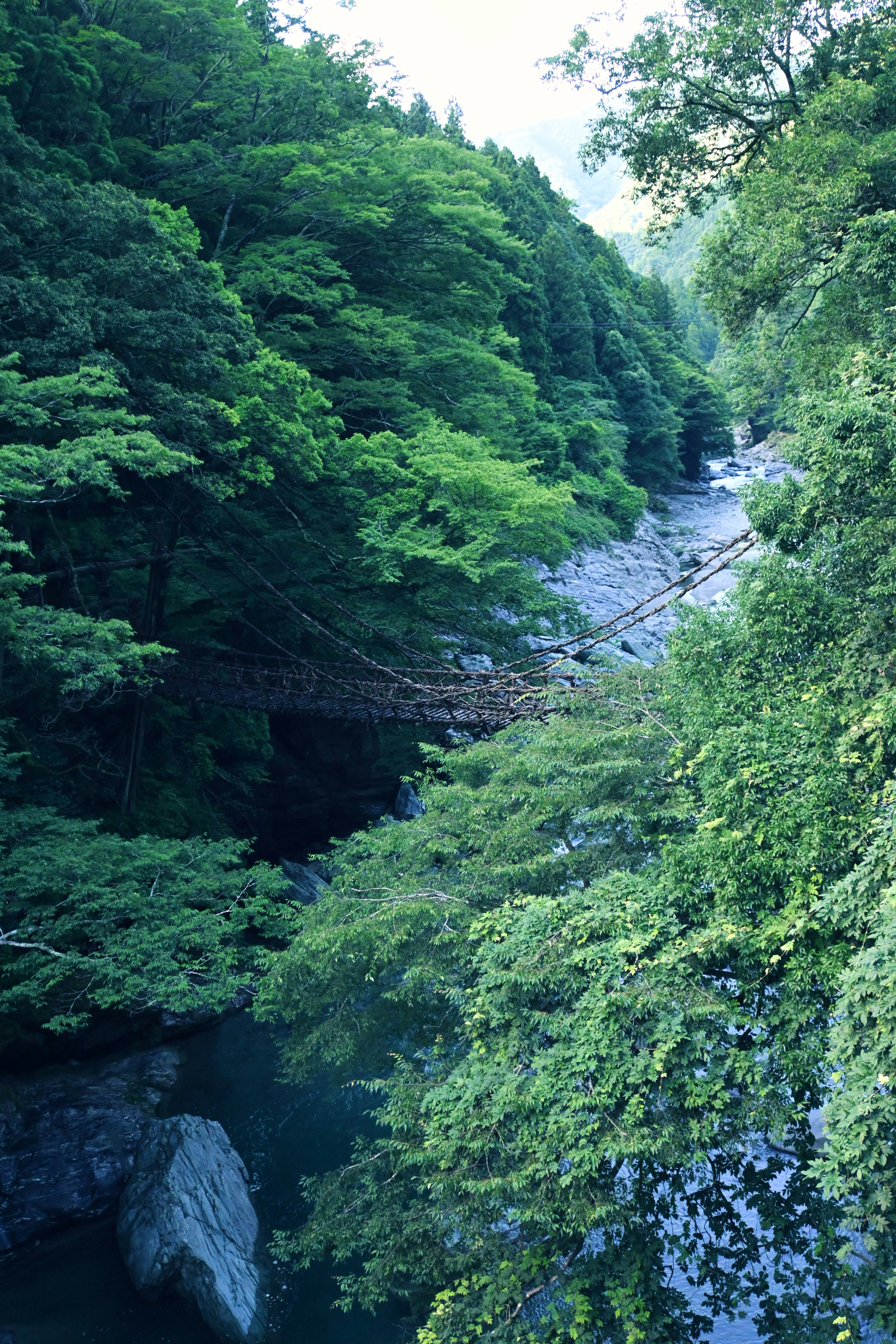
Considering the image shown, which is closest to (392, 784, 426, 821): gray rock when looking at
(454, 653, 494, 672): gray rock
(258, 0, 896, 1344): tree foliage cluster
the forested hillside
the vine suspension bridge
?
the forested hillside

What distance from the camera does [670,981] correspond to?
14.2 feet

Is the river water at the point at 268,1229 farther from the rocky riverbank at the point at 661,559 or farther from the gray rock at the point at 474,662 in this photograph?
the rocky riverbank at the point at 661,559

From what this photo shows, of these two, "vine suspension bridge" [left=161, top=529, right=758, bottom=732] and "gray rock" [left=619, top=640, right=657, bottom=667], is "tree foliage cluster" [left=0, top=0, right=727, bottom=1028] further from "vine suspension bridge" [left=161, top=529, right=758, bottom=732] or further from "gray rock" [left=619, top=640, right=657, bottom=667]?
"gray rock" [left=619, top=640, right=657, bottom=667]

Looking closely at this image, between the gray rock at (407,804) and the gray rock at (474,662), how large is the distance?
1970mm

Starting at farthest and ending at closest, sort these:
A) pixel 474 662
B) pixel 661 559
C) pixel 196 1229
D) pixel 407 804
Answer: pixel 661 559 → pixel 407 804 → pixel 474 662 → pixel 196 1229

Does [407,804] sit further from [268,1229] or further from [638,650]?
[268,1229]

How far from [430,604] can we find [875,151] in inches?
256

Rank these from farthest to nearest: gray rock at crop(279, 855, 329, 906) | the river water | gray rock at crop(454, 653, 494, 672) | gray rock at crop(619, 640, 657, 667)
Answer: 1. gray rock at crop(619, 640, 657, 667)
2. gray rock at crop(454, 653, 494, 672)
3. gray rock at crop(279, 855, 329, 906)
4. the river water

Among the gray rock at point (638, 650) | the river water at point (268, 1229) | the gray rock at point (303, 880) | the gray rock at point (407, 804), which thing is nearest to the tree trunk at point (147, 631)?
the gray rock at point (303, 880)

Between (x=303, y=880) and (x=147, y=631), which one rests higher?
(x=147, y=631)

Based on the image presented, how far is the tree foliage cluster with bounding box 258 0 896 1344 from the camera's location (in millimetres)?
4043

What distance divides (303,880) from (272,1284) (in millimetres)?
6009

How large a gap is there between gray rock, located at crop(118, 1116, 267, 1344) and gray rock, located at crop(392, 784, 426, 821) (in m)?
6.22

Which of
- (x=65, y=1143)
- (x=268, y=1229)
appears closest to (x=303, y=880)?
(x=65, y=1143)
